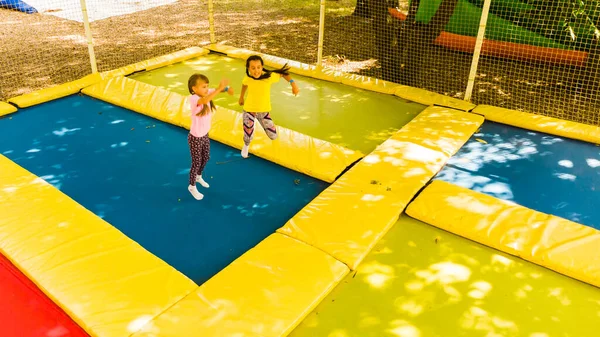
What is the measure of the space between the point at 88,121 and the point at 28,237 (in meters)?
2.60

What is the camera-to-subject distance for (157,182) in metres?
4.67

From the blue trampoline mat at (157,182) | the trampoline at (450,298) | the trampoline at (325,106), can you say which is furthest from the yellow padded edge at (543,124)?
the blue trampoline mat at (157,182)

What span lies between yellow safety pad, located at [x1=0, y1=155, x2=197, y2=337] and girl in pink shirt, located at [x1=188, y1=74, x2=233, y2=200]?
0.94 m

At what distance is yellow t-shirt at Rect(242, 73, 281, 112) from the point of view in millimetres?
4574

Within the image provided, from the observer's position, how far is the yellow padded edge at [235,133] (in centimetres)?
492

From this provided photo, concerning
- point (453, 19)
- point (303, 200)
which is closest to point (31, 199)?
point (303, 200)

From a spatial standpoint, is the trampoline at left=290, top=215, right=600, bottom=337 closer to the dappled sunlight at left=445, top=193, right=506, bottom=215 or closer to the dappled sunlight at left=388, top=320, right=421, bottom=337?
the dappled sunlight at left=388, top=320, right=421, bottom=337

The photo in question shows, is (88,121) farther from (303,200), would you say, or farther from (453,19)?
(453,19)

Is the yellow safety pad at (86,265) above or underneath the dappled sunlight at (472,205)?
underneath

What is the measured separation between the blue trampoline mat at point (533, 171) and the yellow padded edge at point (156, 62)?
16.9 feet

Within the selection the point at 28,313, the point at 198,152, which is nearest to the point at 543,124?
the point at 198,152

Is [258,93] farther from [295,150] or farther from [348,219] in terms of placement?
[348,219]

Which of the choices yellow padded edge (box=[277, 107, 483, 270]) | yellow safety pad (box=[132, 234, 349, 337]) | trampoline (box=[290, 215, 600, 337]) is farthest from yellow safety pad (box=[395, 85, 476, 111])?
yellow safety pad (box=[132, 234, 349, 337])

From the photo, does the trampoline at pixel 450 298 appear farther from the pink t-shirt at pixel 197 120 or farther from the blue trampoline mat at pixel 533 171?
the pink t-shirt at pixel 197 120
